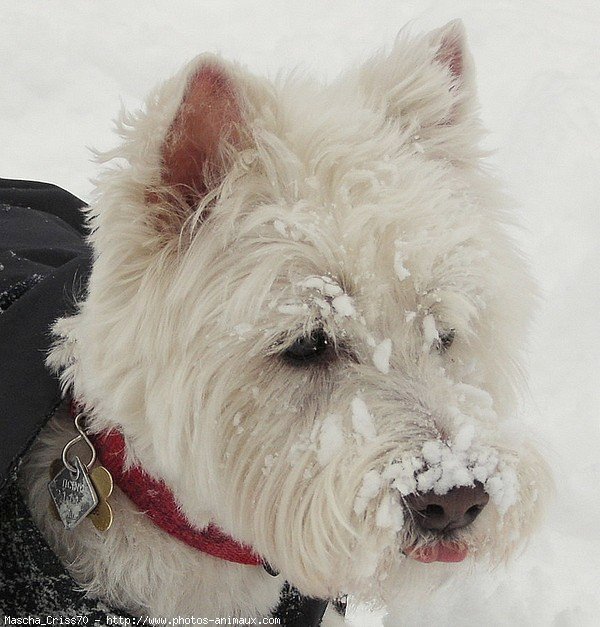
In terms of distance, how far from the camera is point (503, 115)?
593cm

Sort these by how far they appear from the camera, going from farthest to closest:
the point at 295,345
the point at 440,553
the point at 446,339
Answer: the point at 446,339 < the point at 295,345 < the point at 440,553

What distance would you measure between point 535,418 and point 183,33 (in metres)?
4.50

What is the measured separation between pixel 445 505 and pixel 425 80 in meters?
1.23

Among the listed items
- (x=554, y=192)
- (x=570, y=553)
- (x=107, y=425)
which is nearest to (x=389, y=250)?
(x=107, y=425)

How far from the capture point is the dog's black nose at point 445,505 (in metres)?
1.87

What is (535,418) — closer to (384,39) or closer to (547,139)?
(547,139)

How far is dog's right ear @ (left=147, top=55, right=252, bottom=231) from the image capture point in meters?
1.97

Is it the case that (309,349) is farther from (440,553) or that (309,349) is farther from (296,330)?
(440,553)

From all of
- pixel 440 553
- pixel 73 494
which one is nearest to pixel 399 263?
pixel 440 553

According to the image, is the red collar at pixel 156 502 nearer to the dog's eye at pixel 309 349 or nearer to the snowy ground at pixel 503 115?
the dog's eye at pixel 309 349

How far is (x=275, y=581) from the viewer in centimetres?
269

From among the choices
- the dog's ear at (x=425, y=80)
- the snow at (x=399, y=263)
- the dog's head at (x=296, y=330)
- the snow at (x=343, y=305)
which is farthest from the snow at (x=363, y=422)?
the dog's ear at (x=425, y=80)

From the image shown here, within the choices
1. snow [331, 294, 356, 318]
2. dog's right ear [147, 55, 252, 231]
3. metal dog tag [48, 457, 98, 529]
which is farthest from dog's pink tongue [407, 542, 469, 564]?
dog's right ear [147, 55, 252, 231]

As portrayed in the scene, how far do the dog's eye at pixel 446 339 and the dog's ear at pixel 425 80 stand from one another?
627 mm
